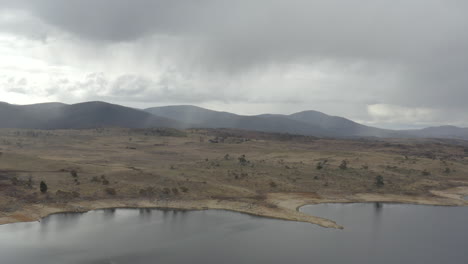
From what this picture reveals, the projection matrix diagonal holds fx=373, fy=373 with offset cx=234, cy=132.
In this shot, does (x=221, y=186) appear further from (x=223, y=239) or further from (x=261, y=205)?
(x=223, y=239)

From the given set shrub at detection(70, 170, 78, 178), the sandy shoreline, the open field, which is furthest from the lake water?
shrub at detection(70, 170, 78, 178)

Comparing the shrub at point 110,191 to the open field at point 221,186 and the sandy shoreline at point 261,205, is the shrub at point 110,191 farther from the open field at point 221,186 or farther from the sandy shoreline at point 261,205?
the sandy shoreline at point 261,205

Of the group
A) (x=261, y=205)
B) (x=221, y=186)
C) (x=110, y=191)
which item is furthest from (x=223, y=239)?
(x=110, y=191)

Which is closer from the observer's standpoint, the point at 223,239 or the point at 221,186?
the point at 223,239

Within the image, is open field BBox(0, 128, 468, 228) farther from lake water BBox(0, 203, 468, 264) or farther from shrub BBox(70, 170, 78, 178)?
lake water BBox(0, 203, 468, 264)

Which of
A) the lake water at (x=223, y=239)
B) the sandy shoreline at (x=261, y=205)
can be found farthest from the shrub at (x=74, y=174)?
the lake water at (x=223, y=239)
